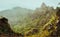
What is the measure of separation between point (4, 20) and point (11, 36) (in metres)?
4.93

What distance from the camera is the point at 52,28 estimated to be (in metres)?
30.1

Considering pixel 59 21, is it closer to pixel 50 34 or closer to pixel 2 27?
pixel 50 34

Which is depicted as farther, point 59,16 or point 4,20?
point 59,16

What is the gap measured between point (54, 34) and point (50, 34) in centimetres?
156

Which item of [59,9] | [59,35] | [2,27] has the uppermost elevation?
[59,9]

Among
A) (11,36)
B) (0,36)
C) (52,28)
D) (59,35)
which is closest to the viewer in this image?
(0,36)

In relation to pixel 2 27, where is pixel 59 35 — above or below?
below

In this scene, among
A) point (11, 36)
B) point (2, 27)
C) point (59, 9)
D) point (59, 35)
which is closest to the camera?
point (11, 36)

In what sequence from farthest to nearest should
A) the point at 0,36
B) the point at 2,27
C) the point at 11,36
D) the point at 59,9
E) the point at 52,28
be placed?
the point at 52,28 < the point at 59,9 < the point at 2,27 < the point at 11,36 < the point at 0,36

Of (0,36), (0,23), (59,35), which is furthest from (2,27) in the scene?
(59,35)

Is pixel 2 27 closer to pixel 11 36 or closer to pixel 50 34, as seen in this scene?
pixel 11 36

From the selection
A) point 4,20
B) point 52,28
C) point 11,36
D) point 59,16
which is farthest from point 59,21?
point 11,36

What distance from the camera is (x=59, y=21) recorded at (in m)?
27.5

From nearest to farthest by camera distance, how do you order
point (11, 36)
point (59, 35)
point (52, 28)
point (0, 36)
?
point (0, 36) → point (11, 36) → point (59, 35) → point (52, 28)
